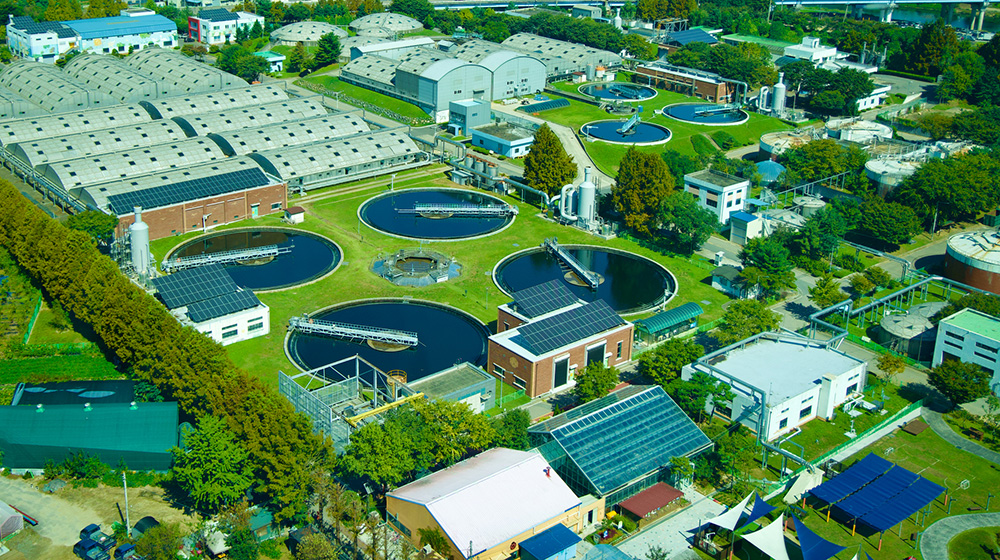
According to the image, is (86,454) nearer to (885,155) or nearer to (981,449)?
(981,449)

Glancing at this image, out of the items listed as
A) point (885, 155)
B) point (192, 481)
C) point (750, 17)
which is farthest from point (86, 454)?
point (750, 17)

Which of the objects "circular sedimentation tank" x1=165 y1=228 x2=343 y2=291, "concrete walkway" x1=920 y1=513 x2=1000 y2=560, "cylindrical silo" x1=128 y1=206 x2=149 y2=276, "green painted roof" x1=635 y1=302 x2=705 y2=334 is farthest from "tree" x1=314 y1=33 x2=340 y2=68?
"concrete walkway" x1=920 y1=513 x2=1000 y2=560

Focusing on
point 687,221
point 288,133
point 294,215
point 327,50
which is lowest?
point 294,215

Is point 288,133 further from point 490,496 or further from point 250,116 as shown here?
point 490,496

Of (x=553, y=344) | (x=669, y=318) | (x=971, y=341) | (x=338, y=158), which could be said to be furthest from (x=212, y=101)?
(x=971, y=341)

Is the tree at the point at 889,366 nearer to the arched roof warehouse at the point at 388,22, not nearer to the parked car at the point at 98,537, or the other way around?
the parked car at the point at 98,537

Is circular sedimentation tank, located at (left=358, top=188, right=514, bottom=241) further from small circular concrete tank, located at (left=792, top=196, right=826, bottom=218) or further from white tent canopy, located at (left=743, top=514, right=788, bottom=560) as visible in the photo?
white tent canopy, located at (left=743, top=514, right=788, bottom=560)

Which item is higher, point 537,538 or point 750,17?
point 750,17
